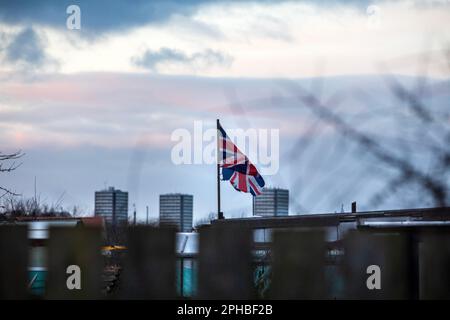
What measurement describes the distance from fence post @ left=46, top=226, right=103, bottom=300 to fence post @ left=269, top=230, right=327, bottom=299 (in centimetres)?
79

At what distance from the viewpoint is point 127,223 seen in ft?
11.4

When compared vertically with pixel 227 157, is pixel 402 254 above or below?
below

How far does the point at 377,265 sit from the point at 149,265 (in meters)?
1.01

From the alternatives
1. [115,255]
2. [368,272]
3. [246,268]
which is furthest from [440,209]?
[115,255]

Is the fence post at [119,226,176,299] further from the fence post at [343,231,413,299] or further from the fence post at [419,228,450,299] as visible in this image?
the fence post at [419,228,450,299]

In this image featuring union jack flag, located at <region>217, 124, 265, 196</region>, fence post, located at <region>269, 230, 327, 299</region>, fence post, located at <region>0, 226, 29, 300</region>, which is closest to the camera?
fence post, located at <region>269, 230, 327, 299</region>

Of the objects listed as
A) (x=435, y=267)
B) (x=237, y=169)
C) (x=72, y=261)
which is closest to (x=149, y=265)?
(x=72, y=261)

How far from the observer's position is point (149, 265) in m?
3.54

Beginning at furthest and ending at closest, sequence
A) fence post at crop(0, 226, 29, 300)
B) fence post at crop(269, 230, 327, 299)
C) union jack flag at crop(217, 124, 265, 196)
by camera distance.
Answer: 1. union jack flag at crop(217, 124, 265, 196)
2. fence post at crop(0, 226, 29, 300)
3. fence post at crop(269, 230, 327, 299)

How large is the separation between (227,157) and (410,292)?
10250 millimetres

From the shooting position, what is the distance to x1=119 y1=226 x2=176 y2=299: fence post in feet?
11.4

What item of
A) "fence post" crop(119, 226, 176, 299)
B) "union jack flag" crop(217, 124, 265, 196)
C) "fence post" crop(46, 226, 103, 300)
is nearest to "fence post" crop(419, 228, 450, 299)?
"fence post" crop(119, 226, 176, 299)
